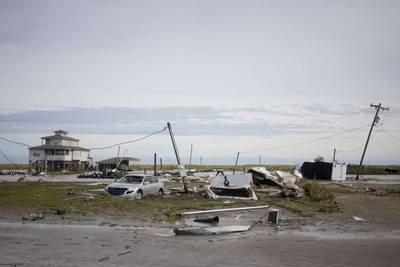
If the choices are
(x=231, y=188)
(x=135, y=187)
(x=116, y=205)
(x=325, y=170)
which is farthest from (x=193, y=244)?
(x=325, y=170)

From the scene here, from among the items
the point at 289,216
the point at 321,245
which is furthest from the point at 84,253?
the point at 289,216

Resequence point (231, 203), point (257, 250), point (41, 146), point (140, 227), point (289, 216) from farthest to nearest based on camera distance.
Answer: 1. point (41, 146)
2. point (231, 203)
3. point (289, 216)
4. point (140, 227)
5. point (257, 250)

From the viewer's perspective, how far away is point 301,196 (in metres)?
27.3

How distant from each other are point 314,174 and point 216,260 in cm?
4994

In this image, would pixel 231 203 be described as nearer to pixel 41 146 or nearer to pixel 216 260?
pixel 216 260

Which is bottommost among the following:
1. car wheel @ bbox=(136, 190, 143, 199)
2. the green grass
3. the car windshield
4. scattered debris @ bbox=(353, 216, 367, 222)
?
scattered debris @ bbox=(353, 216, 367, 222)

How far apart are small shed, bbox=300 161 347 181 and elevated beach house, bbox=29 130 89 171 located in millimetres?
41834

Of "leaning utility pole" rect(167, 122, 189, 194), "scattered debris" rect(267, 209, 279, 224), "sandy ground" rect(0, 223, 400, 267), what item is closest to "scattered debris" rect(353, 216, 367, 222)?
"sandy ground" rect(0, 223, 400, 267)

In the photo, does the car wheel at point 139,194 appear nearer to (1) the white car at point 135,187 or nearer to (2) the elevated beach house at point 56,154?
(1) the white car at point 135,187

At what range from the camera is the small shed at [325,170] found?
55781mm

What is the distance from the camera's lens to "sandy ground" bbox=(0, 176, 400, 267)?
33.8 ft

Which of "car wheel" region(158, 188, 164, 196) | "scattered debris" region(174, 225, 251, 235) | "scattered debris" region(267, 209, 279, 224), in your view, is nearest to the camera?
"scattered debris" region(174, 225, 251, 235)

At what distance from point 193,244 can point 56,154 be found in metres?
73.5

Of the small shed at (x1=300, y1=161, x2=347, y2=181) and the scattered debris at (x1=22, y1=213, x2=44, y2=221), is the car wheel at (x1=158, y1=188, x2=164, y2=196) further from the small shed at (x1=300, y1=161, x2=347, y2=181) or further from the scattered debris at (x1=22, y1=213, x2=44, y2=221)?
the small shed at (x1=300, y1=161, x2=347, y2=181)
